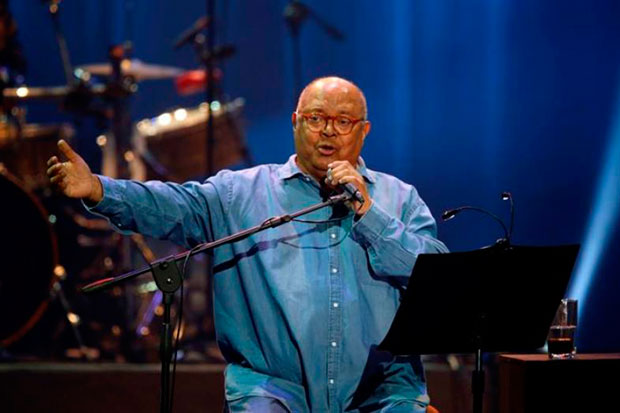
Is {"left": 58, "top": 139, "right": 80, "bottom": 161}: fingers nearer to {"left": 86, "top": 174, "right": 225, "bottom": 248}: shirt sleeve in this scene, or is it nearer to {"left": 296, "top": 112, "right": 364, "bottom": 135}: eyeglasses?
{"left": 86, "top": 174, "right": 225, "bottom": 248}: shirt sleeve

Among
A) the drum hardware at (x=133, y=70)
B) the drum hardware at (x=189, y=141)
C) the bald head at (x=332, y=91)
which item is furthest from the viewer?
the drum hardware at (x=189, y=141)

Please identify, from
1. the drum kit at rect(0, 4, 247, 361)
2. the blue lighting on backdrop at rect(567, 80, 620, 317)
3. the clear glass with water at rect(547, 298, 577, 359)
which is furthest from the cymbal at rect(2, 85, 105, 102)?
the clear glass with water at rect(547, 298, 577, 359)

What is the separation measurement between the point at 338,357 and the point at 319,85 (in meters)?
1.03

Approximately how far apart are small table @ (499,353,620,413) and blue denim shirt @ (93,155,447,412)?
0.34 metres

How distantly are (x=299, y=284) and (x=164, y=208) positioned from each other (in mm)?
555

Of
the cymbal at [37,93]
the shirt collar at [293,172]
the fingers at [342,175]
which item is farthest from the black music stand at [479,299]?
the cymbal at [37,93]

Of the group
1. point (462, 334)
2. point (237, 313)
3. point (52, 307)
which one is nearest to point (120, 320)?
point (52, 307)

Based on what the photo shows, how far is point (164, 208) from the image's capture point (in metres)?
3.19

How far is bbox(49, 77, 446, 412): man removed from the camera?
10.1 ft

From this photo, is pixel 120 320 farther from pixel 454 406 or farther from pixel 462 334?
Result: pixel 462 334

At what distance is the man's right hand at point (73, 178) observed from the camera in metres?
2.85

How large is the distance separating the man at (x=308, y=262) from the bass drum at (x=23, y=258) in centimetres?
221

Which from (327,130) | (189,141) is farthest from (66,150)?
(189,141)

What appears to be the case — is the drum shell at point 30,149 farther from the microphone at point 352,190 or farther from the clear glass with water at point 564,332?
the clear glass with water at point 564,332
